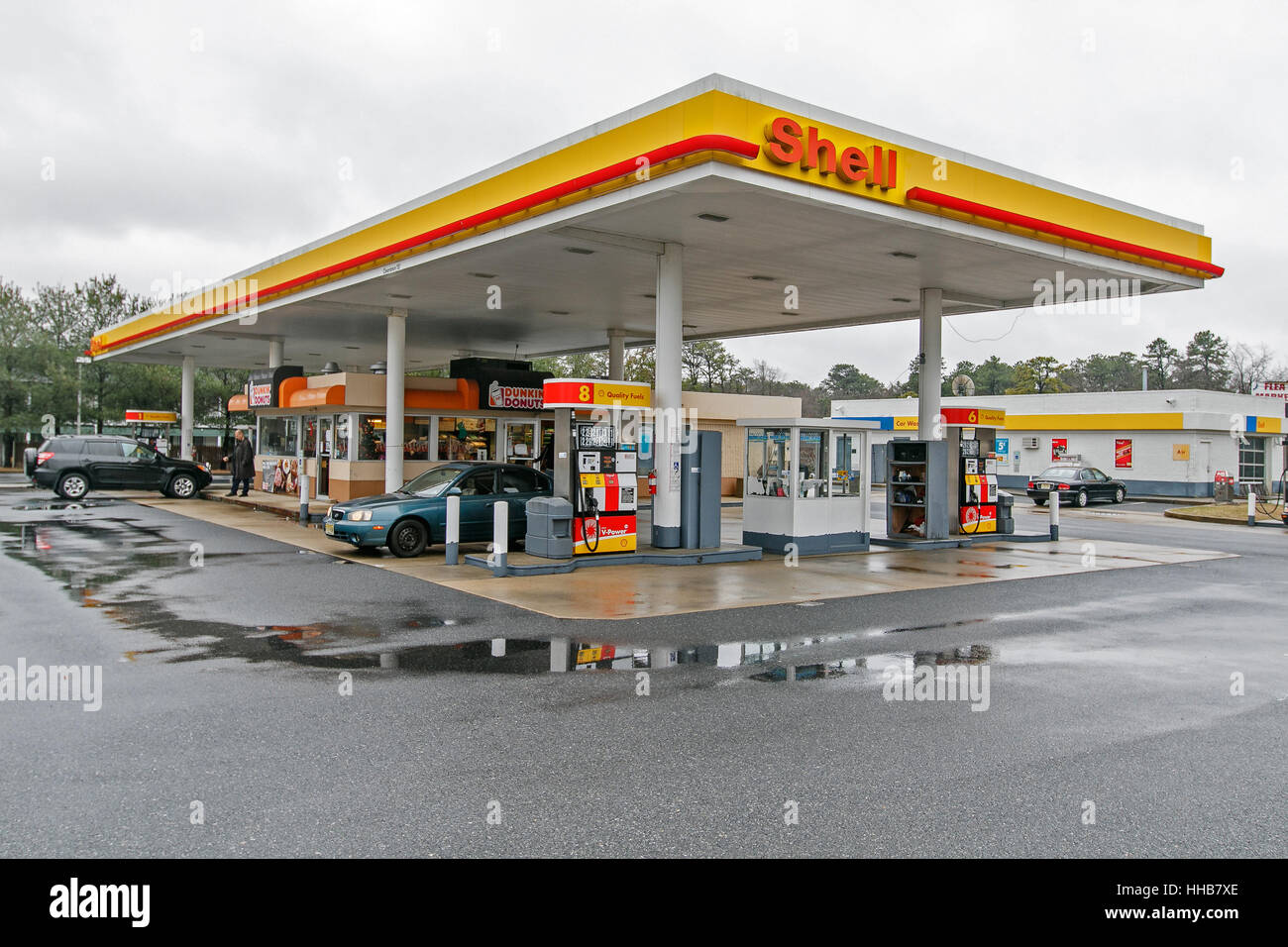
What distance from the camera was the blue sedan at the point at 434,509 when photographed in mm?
14609

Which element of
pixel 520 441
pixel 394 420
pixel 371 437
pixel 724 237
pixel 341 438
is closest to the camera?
pixel 724 237

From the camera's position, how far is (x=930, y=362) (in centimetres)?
1900

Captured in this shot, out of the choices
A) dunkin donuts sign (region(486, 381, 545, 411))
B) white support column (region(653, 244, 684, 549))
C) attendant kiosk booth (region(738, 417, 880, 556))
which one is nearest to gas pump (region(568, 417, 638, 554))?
white support column (region(653, 244, 684, 549))

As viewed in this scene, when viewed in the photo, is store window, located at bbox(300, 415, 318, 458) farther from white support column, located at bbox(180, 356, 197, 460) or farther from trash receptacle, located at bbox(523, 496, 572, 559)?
trash receptacle, located at bbox(523, 496, 572, 559)

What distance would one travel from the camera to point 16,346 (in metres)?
41.2

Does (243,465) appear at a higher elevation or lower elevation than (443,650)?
higher

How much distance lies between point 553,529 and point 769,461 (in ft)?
15.3

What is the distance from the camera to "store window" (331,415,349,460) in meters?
24.3

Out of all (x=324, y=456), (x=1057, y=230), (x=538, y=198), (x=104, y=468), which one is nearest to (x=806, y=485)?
(x=1057, y=230)

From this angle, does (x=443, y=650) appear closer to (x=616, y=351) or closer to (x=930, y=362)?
(x=930, y=362)

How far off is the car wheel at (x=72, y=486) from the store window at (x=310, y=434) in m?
5.70

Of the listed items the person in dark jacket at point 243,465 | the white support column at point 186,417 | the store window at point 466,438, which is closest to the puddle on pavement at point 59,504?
the person in dark jacket at point 243,465

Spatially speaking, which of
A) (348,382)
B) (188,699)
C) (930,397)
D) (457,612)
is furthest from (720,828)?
(348,382)
